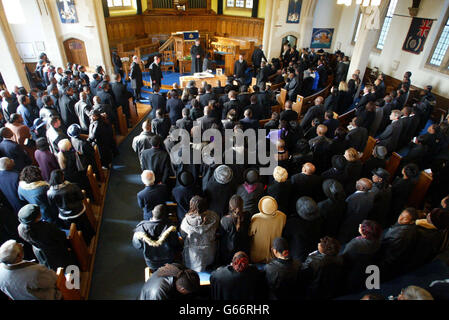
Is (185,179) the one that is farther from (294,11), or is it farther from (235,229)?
(294,11)

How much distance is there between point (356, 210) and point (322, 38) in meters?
15.2

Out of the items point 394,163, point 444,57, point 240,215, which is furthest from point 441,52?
point 240,215

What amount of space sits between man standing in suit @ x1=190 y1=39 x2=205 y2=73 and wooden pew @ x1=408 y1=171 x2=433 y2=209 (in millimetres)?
10168

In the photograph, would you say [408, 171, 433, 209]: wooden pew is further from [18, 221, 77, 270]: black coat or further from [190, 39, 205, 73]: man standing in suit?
[190, 39, 205, 73]: man standing in suit

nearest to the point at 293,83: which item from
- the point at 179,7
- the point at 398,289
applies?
the point at 398,289

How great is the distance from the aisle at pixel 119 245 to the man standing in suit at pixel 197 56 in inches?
298

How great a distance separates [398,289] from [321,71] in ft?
29.2

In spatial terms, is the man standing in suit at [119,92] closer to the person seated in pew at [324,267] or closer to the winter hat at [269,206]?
the winter hat at [269,206]

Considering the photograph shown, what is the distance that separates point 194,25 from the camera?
57.3 ft

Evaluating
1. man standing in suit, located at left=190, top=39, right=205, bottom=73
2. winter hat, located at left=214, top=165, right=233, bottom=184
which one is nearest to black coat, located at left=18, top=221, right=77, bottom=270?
winter hat, located at left=214, top=165, right=233, bottom=184

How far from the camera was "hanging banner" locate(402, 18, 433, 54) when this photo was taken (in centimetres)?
1037

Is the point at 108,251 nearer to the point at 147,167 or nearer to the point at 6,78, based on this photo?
Answer: the point at 147,167

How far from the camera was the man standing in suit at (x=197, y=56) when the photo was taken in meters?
12.2
